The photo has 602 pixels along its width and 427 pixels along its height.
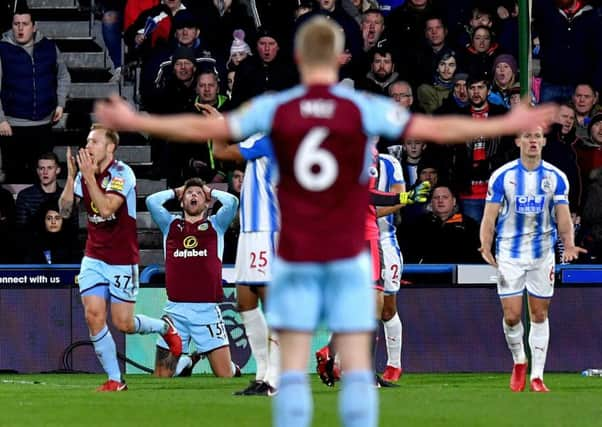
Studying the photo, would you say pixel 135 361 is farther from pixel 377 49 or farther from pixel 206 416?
pixel 206 416

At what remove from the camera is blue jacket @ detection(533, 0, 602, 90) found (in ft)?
68.6

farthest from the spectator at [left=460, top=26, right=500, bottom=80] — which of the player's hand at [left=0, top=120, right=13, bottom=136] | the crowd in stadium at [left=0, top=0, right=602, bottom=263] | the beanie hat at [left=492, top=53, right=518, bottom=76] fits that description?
the player's hand at [left=0, top=120, right=13, bottom=136]

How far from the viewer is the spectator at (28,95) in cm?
2044

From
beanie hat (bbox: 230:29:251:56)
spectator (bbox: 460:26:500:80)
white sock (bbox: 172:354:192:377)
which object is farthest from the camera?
beanie hat (bbox: 230:29:251:56)

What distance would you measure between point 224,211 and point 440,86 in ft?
14.1

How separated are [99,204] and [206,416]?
119 inches

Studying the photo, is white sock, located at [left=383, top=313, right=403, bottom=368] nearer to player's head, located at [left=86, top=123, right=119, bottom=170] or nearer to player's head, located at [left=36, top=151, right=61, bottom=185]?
player's head, located at [left=86, top=123, right=119, bottom=170]

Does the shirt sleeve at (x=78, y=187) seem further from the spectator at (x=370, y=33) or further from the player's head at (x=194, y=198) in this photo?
the spectator at (x=370, y=33)

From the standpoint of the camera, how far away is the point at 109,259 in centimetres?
1398

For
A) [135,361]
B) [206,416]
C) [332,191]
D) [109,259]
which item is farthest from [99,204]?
[332,191]

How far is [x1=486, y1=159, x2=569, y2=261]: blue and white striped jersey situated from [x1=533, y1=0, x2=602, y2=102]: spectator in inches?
262

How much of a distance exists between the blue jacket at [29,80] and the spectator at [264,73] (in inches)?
92.5

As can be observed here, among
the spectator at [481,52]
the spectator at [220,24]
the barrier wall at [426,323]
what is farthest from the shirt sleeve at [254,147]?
the spectator at [220,24]

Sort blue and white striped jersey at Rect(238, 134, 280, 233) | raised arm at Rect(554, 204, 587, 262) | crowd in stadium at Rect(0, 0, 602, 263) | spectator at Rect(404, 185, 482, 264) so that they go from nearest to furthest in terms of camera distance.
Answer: blue and white striped jersey at Rect(238, 134, 280, 233) < raised arm at Rect(554, 204, 587, 262) < spectator at Rect(404, 185, 482, 264) < crowd in stadium at Rect(0, 0, 602, 263)
